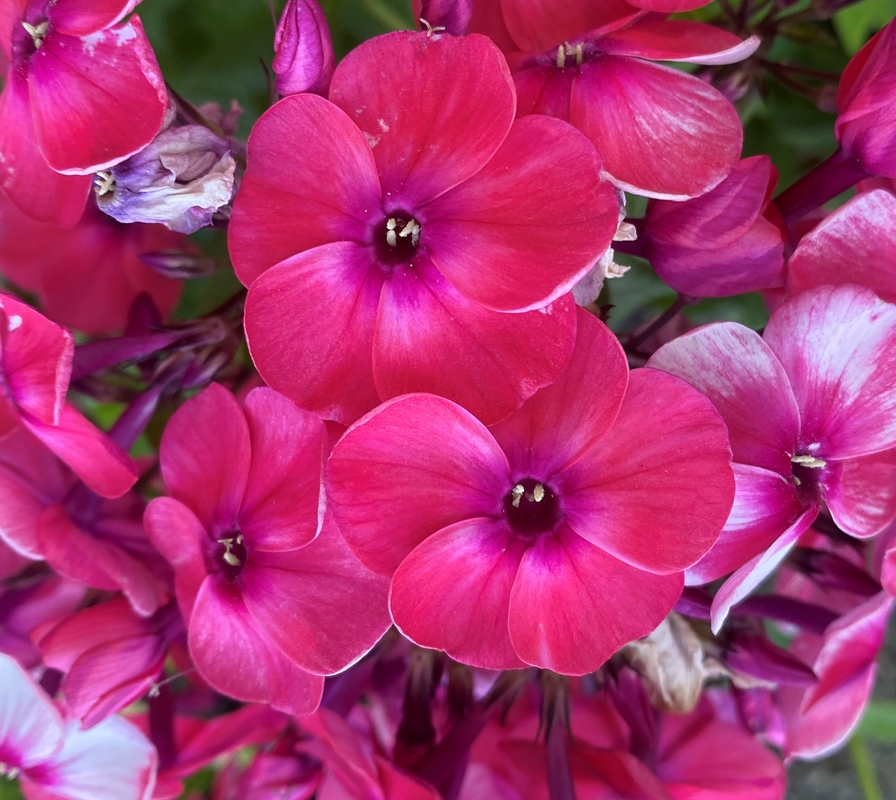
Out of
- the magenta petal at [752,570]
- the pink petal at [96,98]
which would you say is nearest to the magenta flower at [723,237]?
the magenta petal at [752,570]

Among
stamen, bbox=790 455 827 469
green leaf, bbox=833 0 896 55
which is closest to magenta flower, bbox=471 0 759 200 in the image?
stamen, bbox=790 455 827 469

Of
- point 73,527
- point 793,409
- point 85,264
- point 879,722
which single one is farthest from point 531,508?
point 879,722

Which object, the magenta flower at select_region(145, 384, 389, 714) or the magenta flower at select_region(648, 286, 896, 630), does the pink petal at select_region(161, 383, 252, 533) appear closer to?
the magenta flower at select_region(145, 384, 389, 714)

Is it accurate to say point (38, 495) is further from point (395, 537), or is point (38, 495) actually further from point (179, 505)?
point (395, 537)

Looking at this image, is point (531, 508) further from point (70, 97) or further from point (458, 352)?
point (70, 97)

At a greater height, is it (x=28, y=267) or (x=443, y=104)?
(x=443, y=104)

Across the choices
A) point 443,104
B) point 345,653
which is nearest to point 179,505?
point 345,653
